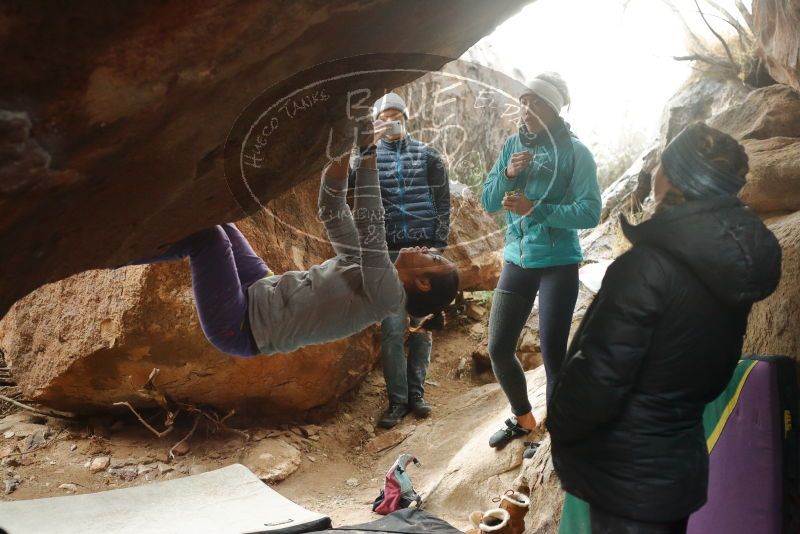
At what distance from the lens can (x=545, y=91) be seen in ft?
6.37

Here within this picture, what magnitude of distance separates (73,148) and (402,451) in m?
2.90

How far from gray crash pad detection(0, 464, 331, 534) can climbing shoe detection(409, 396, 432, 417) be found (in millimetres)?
1246

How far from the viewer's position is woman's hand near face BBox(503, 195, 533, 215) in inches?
76.2

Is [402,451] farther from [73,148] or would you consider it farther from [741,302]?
[73,148]

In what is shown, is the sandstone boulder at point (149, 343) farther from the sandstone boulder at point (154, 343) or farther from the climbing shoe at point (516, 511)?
the climbing shoe at point (516, 511)

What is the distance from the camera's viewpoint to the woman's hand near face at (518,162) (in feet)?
6.33

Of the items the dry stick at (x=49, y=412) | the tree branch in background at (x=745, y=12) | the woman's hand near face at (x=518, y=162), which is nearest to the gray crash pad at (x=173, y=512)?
the dry stick at (x=49, y=412)

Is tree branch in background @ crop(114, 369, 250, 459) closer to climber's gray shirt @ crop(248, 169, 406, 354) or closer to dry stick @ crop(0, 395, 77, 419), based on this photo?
dry stick @ crop(0, 395, 77, 419)

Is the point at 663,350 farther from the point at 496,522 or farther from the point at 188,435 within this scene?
the point at 188,435

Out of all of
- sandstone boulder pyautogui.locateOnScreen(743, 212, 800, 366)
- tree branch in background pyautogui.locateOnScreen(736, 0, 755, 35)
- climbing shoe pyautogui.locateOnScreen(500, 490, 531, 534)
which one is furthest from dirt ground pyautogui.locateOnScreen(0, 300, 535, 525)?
tree branch in background pyautogui.locateOnScreen(736, 0, 755, 35)

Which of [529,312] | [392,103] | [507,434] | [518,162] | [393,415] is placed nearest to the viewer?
[518,162]

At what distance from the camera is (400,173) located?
7.63 ft

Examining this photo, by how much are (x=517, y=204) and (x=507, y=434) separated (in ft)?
4.32

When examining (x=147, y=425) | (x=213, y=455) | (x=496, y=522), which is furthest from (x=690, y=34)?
(x=147, y=425)
